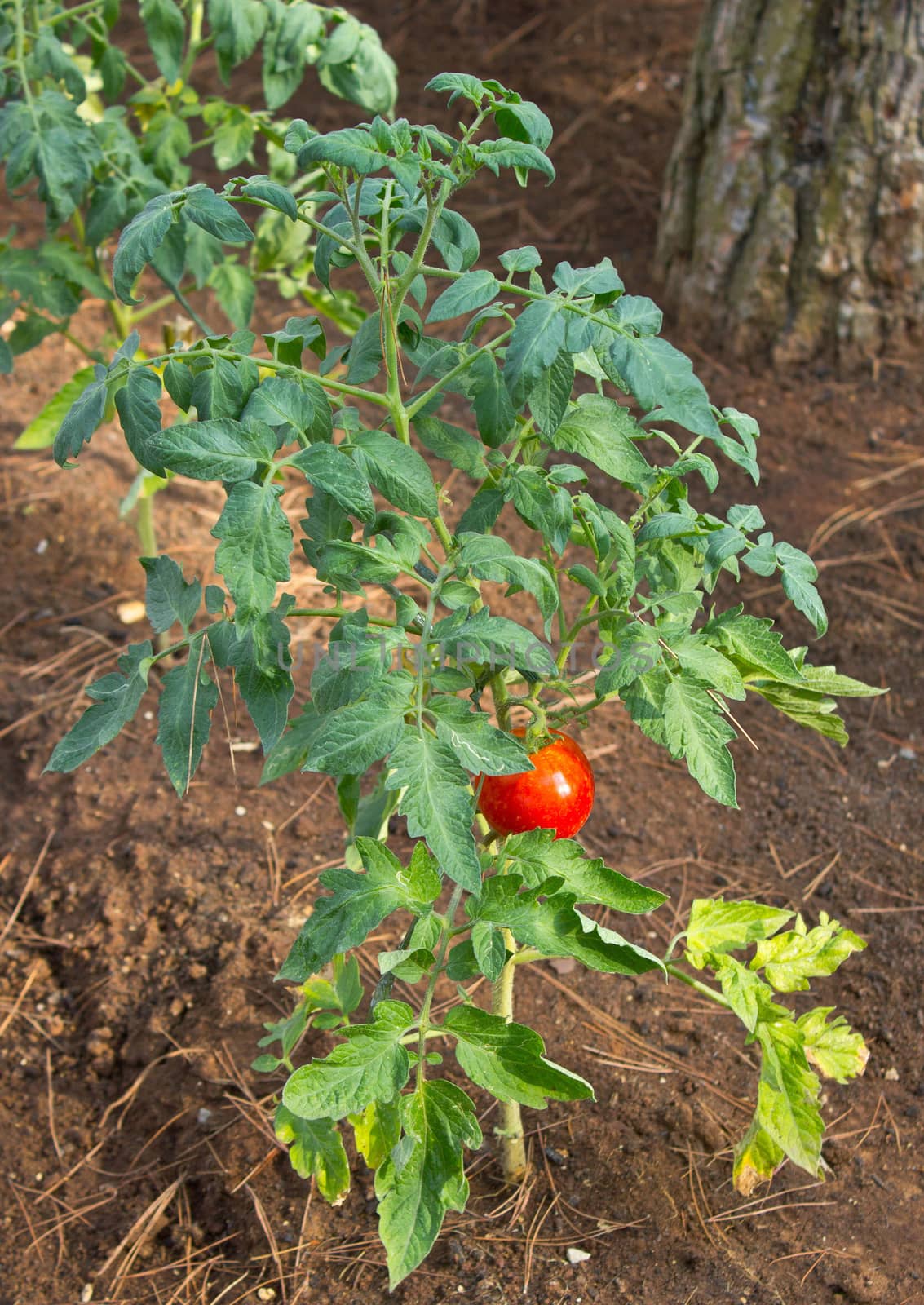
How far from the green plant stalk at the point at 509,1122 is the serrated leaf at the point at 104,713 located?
0.61 m

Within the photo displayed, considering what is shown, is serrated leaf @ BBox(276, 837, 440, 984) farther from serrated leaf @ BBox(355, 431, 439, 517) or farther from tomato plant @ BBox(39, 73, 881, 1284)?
serrated leaf @ BBox(355, 431, 439, 517)

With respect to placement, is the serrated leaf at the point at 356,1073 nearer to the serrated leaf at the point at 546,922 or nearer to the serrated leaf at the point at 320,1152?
the serrated leaf at the point at 546,922

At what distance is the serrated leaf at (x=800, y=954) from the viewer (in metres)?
1.77

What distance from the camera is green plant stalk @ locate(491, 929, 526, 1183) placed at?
180 cm

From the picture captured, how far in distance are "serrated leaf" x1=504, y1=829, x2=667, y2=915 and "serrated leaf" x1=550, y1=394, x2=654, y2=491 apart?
442 mm

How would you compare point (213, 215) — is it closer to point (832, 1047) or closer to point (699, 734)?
point (699, 734)

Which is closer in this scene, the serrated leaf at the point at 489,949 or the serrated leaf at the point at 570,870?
the serrated leaf at the point at 489,949

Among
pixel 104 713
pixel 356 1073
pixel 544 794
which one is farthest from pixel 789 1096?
pixel 104 713

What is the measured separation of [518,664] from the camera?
→ 1.42 metres

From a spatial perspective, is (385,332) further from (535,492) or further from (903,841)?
(903,841)

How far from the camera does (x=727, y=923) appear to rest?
69.2 inches

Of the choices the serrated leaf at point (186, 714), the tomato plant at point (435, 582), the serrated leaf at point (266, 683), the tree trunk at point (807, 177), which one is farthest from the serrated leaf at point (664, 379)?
the tree trunk at point (807, 177)

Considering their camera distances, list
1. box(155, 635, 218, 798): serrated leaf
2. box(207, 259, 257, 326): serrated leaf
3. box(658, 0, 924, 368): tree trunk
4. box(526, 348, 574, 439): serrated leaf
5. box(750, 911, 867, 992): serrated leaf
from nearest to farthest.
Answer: box(526, 348, 574, 439): serrated leaf < box(155, 635, 218, 798): serrated leaf < box(750, 911, 867, 992): serrated leaf < box(207, 259, 257, 326): serrated leaf < box(658, 0, 924, 368): tree trunk

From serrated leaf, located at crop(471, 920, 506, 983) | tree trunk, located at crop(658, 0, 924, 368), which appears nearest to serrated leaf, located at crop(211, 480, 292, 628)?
serrated leaf, located at crop(471, 920, 506, 983)
